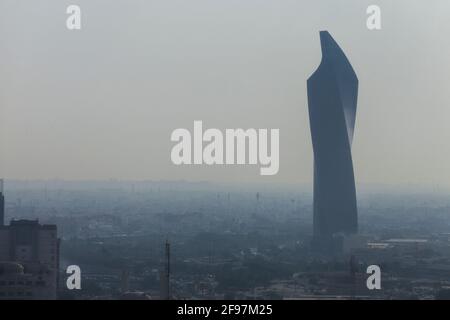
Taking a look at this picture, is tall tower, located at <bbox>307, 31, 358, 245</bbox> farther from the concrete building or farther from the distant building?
the distant building

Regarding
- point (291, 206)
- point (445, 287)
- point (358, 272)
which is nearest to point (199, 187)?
point (358, 272)

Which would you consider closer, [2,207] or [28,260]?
[28,260]

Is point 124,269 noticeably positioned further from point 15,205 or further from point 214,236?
point 214,236

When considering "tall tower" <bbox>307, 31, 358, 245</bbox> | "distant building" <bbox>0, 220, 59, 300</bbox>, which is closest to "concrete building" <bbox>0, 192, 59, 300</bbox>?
"distant building" <bbox>0, 220, 59, 300</bbox>

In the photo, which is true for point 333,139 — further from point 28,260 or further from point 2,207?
point 28,260

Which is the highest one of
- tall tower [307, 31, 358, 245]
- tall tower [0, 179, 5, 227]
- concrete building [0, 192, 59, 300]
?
tall tower [307, 31, 358, 245]

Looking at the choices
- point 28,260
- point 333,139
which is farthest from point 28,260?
point 333,139

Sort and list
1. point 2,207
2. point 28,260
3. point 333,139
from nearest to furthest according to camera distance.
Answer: point 28,260
point 2,207
point 333,139
